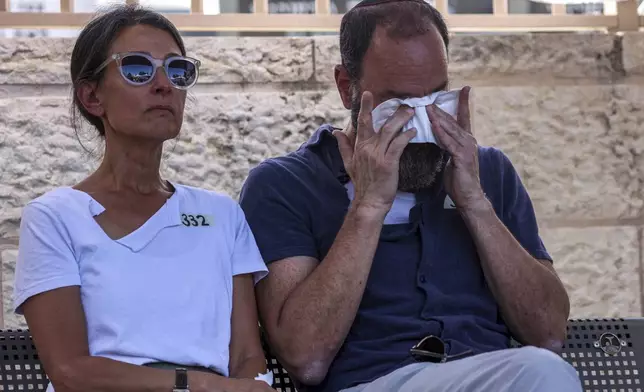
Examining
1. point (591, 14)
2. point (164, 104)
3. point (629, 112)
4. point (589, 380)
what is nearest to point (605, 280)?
point (629, 112)

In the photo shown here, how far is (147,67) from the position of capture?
120 inches

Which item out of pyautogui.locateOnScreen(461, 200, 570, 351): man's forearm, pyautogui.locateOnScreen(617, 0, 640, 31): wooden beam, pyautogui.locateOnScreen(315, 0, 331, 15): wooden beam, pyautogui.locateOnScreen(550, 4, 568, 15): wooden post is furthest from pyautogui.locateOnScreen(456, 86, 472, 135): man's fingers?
pyautogui.locateOnScreen(617, 0, 640, 31): wooden beam

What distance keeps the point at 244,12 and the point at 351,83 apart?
1.23 metres

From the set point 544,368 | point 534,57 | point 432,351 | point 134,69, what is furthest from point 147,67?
point 534,57

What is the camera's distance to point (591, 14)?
15.6ft

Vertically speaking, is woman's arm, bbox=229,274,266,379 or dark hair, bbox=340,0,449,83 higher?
Answer: dark hair, bbox=340,0,449,83

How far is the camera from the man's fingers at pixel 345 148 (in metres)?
3.21

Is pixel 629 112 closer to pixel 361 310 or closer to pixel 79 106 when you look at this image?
pixel 361 310

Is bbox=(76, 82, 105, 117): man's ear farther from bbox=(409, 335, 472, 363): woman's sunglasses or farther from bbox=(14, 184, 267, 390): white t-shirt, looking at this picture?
bbox=(409, 335, 472, 363): woman's sunglasses

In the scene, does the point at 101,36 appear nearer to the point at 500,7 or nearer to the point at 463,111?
the point at 463,111

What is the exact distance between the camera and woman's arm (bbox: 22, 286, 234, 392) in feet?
8.93

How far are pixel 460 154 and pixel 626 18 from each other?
1.93m

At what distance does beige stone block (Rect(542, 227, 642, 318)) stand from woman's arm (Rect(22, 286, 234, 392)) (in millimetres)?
2196

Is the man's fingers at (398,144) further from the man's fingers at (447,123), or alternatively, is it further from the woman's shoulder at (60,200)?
the woman's shoulder at (60,200)
